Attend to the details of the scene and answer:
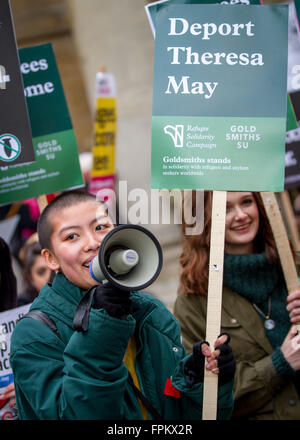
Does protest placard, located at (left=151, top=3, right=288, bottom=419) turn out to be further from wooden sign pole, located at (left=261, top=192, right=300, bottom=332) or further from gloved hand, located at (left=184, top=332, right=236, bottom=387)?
gloved hand, located at (left=184, top=332, right=236, bottom=387)

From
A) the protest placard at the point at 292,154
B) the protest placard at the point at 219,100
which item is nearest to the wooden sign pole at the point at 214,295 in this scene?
the protest placard at the point at 219,100

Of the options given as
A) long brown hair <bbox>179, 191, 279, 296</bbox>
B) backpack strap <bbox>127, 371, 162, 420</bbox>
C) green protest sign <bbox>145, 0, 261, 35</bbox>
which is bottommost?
backpack strap <bbox>127, 371, 162, 420</bbox>

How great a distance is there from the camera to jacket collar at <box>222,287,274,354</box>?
9.02 feet

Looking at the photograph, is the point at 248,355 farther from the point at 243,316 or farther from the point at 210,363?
the point at 210,363

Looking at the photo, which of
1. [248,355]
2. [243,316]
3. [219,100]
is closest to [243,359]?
[248,355]

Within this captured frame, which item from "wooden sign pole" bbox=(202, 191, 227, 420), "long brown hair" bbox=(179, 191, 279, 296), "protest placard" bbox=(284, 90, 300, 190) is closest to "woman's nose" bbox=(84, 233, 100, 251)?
"wooden sign pole" bbox=(202, 191, 227, 420)

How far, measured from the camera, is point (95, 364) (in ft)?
6.45

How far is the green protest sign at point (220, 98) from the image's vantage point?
240cm

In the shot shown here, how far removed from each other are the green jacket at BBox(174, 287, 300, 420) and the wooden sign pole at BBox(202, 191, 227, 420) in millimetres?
456

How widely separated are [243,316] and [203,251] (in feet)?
1.23

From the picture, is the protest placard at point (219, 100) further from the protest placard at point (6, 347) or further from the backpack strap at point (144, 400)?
the protest placard at point (6, 347)

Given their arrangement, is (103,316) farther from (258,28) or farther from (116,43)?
(116,43)

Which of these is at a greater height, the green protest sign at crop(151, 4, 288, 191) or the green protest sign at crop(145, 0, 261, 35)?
the green protest sign at crop(145, 0, 261, 35)
